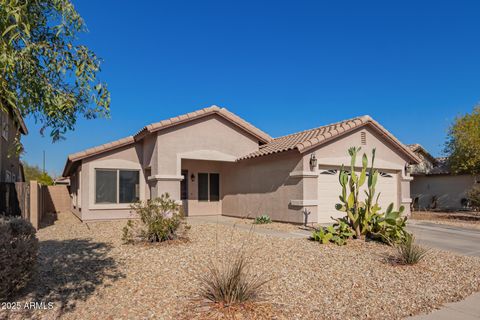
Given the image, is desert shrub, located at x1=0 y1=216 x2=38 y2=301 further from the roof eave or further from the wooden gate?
the roof eave

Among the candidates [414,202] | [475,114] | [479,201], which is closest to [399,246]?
[479,201]

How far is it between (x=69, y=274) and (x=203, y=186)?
12.2 meters

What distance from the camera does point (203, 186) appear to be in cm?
1858

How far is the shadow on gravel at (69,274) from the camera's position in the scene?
5375 millimetres

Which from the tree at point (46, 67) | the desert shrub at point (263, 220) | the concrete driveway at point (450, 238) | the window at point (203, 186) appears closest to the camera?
the tree at point (46, 67)

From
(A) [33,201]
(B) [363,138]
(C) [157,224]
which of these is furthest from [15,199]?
(B) [363,138]

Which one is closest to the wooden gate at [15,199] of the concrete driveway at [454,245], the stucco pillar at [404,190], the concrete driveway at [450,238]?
the concrete driveway at [454,245]

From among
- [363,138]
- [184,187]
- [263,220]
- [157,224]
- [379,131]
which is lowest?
[263,220]

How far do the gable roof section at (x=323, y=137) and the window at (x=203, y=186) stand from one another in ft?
9.49

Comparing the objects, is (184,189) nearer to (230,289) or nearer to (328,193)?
(328,193)

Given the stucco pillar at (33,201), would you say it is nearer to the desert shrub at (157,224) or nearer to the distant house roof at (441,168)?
the desert shrub at (157,224)

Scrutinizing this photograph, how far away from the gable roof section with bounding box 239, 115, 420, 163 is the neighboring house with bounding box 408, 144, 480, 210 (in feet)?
38.6

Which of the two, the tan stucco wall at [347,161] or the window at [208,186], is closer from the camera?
the tan stucco wall at [347,161]

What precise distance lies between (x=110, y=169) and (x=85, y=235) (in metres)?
5.44
